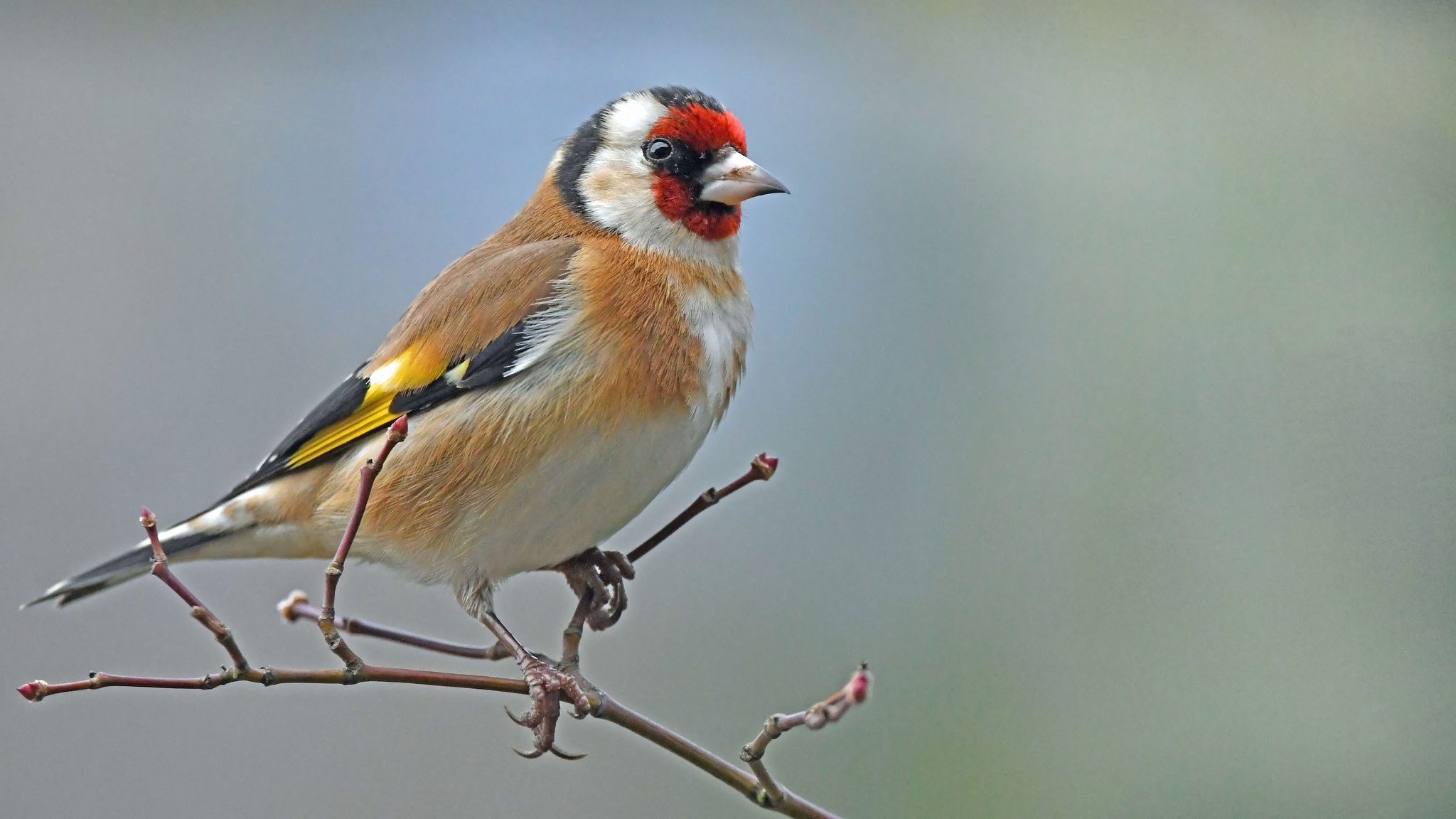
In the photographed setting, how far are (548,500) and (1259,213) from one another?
3.04 m

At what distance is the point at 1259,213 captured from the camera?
13.1 feet

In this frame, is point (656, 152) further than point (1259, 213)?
No

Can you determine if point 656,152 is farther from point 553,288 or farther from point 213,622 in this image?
point 213,622

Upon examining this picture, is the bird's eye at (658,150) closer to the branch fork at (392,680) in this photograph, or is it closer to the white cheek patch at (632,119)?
the white cheek patch at (632,119)

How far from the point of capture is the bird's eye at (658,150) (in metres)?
2.18

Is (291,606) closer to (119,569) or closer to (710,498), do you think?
(119,569)

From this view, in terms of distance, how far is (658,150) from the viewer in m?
2.19

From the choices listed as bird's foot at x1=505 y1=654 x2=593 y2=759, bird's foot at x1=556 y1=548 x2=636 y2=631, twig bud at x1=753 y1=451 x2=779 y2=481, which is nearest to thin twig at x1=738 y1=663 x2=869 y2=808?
twig bud at x1=753 y1=451 x2=779 y2=481

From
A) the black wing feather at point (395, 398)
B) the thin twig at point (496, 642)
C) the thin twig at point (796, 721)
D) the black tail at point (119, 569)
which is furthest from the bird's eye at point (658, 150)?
the thin twig at point (796, 721)

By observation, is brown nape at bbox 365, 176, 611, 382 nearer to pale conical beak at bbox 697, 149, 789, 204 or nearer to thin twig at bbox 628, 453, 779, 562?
pale conical beak at bbox 697, 149, 789, 204

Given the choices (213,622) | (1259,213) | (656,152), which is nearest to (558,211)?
(656,152)

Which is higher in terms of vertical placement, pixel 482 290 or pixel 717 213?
pixel 717 213

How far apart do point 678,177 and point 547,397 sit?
0.51 meters

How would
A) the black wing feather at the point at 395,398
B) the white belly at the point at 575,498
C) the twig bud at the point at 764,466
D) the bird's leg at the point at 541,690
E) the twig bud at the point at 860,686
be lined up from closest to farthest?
the twig bud at the point at 860,686
the twig bud at the point at 764,466
the bird's leg at the point at 541,690
the white belly at the point at 575,498
the black wing feather at the point at 395,398
